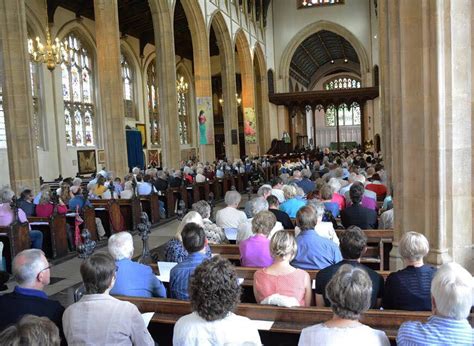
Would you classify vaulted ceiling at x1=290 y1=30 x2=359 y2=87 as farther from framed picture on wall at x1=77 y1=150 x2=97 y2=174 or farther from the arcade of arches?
framed picture on wall at x1=77 y1=150 x2=97 y2=174

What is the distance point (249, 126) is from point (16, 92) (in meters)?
17.9

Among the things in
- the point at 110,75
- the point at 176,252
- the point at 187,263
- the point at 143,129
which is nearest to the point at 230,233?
the point at 176,252

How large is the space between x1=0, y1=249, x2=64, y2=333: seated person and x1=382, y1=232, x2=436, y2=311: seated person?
204cm

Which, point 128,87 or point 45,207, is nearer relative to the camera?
point 45,207

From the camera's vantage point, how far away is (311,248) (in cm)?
407

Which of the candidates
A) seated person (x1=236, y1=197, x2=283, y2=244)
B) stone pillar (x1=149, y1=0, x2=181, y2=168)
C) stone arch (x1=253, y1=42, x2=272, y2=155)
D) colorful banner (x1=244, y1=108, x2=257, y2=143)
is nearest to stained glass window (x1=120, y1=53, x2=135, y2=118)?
colorful banner (x1=244, y1=108, x2=257, y2=143)

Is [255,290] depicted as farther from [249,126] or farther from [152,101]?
[152,101]

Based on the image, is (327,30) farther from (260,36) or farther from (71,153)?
(71,153)

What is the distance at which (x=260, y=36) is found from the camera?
3147cm

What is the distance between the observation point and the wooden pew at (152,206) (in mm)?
10955

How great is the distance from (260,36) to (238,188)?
677 inches

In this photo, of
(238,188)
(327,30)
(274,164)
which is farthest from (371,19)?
(238,188)

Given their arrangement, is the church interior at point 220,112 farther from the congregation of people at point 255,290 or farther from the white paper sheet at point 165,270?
the congregation of people at point 255,290

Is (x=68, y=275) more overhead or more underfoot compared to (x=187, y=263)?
more underfoot
